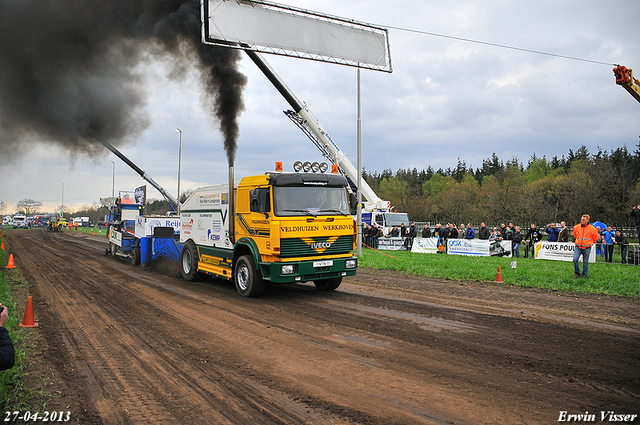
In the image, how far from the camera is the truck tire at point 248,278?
9.63 meters

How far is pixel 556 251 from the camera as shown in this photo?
57.0 ft

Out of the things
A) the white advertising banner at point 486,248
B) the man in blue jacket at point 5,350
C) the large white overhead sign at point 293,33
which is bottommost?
the white advertising banner at point 486,248

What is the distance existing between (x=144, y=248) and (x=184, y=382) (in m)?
12.8

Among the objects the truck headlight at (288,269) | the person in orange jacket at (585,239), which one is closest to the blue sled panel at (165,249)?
the truck headlight at (288,269)

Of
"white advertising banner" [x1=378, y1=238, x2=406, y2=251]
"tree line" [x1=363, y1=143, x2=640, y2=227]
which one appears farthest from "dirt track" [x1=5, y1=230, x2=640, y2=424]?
"tree line" [x1=363, y1=143, x2=640, y2=227]

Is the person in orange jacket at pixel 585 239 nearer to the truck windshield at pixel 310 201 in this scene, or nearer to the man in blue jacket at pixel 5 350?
the truck windshield at pixel 310 201

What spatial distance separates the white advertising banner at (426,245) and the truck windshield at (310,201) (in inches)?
527

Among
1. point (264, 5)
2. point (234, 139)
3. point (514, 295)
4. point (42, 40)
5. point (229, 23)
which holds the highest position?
point (264, 5)

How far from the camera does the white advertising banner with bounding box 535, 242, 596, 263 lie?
1661 centimetres

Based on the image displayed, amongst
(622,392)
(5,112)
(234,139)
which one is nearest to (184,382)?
(622,392)

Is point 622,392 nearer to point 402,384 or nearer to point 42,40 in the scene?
point 402,384

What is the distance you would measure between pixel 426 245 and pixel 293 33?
13453mm

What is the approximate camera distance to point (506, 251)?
19609 millimetres

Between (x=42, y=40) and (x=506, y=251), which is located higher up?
(x=42, y=40)
